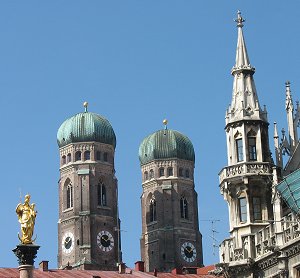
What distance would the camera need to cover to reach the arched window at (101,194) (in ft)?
646

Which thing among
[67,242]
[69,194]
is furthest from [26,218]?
[69,194]

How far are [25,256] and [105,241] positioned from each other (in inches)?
4891

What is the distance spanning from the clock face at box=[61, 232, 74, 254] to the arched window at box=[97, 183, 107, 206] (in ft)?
24.0

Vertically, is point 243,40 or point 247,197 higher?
point 243,40

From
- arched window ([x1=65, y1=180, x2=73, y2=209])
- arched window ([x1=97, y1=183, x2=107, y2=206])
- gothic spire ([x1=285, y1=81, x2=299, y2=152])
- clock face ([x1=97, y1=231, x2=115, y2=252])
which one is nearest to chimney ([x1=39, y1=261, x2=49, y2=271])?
gothic spire ([x1=285, y1=81, x2=299, y2=152])

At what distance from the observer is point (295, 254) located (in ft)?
246

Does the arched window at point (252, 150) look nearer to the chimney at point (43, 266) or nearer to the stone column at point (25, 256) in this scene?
the stone column at point (25, 256)

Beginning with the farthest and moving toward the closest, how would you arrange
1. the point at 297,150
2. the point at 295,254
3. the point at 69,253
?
the point at 69,253 → the point at 297,150 → the point at 295,254

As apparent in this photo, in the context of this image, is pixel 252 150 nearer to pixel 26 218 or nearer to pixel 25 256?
→ pixel 26 218

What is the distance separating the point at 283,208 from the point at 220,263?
591cm

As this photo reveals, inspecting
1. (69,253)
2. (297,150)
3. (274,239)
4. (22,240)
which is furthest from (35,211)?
(69,253)

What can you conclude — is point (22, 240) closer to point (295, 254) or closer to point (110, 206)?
point (295, 254)

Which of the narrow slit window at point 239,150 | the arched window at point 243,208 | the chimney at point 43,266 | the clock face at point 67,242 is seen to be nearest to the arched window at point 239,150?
the narrow slit window at point 239,150

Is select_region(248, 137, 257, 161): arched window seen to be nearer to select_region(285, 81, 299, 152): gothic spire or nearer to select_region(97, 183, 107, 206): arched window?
select_region(285, 81, 299, 152): gothic spire
